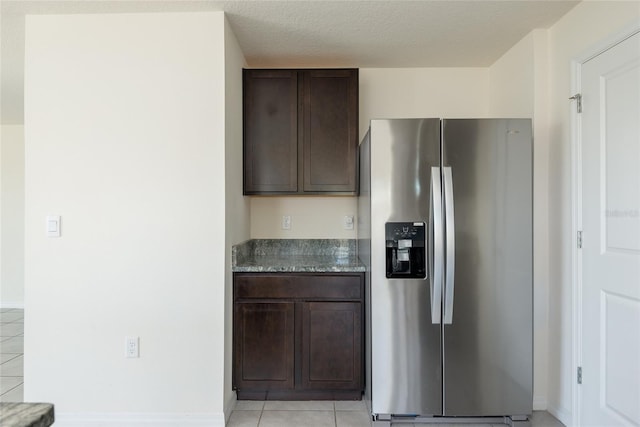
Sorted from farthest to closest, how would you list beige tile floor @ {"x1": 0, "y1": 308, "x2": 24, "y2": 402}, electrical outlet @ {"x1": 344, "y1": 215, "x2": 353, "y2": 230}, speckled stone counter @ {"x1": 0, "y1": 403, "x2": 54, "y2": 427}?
electrical outlet @ {"x1": 344, "y1": 215, "x2": 353, "y2": 230}
beige tile floor @ {"x1": 0, "y1": 308, "x2": 24, "y2": 402}
speckled stone counter @ {"x1": 0, "y1": 403, "x2": 54, "y2": 427}

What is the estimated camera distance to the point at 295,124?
2.60 meters

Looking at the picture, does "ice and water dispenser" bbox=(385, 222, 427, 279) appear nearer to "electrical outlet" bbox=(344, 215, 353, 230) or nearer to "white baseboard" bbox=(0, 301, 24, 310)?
"electrical outlet" bbox=(344, 215, 353, 230)

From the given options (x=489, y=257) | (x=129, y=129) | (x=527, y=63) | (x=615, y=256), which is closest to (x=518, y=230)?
(x=489, y=257)

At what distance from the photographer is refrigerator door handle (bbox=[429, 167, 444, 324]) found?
1971 millimetres

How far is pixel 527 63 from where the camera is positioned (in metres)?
2.38

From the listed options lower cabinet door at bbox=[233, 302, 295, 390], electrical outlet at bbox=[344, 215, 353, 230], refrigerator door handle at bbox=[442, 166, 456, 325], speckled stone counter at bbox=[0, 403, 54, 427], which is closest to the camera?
speckled stone counter at bbox=[0, 403, 54, 427]

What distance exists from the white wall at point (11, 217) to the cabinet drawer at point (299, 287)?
166 inches

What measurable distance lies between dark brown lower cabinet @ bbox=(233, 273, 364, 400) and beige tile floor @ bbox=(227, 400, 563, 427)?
12 cm

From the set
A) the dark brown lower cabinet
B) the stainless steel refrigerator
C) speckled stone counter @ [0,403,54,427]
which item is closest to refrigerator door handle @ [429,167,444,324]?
the stainless steel refrigerator

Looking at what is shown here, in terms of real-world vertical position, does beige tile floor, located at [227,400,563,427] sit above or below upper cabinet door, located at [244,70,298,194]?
below

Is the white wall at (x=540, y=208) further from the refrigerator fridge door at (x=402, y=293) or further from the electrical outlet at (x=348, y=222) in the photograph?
the electrical outlet at (x=348, y=222)

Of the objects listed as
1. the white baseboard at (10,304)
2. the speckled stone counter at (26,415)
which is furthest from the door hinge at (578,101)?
the white baseboard at (10,304)

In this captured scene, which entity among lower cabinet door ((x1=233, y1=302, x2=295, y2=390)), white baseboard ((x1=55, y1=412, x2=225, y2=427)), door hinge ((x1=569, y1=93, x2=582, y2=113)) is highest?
door hinge ((x1=569, y1=93, x2=582, y2=113))

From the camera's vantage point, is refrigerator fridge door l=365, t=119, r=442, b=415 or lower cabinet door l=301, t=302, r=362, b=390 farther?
lower cabinet door l=301, t=302, r=362, b=390
